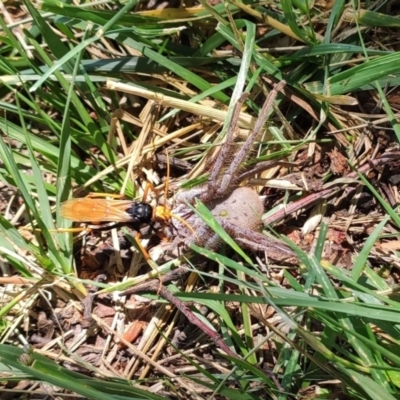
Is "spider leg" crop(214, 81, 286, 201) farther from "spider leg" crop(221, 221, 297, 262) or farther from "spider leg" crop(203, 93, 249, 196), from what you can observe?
"spider leg" crop(221, 221, 297, 262)

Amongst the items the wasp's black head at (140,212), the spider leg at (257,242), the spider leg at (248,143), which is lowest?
the spider leg at (257,242)

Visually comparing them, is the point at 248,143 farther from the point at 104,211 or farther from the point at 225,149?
the point at 104,211

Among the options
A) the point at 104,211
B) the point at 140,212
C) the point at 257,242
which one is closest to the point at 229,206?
the point at 257,242

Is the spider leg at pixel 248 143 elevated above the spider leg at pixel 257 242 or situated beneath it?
elevated above

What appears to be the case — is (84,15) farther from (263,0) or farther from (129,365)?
(129,365)

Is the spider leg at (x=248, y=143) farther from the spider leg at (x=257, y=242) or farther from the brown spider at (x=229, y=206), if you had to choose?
the spider leg at (x=257, y=242)

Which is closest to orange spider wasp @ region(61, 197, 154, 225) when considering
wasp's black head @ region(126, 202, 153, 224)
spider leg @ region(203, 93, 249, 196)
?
wasp's black head @ region(126, 202, 153, 224)

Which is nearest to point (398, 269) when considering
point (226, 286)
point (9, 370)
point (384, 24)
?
point (226, 286)

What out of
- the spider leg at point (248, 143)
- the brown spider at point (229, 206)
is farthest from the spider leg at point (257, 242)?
the spider leg at point (248, 143)
